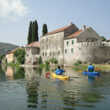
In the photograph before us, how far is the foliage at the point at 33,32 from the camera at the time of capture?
7914 cm

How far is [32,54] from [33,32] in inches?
486

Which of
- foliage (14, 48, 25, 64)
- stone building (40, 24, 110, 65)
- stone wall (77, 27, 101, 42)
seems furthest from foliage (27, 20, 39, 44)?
stone wall (77, 27, 101, 42)

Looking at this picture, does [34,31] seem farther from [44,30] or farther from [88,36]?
[88,36]

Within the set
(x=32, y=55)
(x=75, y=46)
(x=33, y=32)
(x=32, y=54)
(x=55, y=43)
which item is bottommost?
(x=32, y=55)

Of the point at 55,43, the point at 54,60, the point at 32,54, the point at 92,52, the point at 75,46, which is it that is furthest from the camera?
the point at 32,54

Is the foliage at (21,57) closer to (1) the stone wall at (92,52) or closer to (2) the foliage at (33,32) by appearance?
Answer: (2) the foliage at (33,32)

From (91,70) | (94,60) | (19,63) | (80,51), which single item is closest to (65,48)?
(80,51)

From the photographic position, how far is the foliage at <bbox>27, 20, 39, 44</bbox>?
79144 mm

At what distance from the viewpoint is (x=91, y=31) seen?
58156 millimetres

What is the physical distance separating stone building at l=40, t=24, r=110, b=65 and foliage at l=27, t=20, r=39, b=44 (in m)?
11.7

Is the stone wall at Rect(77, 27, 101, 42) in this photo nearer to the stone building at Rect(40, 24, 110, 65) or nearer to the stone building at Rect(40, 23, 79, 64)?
the stone building at Rect(40, 24, 110, 65)

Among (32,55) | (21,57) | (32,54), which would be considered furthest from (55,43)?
(21,57)

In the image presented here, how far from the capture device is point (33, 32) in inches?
3127

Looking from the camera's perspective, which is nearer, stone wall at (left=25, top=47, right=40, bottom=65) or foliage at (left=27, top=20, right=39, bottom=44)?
stone wall at (left=25, top=47, right=40, bottom=65)
